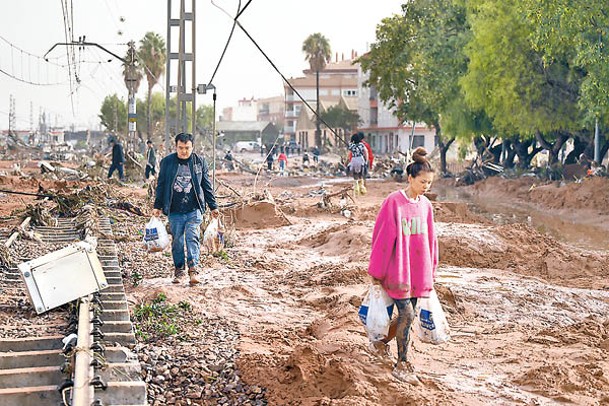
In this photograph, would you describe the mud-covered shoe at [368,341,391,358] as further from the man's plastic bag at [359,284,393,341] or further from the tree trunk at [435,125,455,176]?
the tree trunk at [435,125,455,176]

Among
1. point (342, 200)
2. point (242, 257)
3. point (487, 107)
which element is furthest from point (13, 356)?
point (487, 107)

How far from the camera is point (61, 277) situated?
8.94 metres

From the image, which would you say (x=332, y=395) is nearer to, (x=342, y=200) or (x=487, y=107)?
(x=342, y=200)

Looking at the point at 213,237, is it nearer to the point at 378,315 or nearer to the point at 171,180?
the point at 171,180

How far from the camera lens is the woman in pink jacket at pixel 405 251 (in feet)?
23.2

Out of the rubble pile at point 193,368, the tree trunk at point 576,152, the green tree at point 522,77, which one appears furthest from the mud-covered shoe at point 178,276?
the tree trunk at point 576,152

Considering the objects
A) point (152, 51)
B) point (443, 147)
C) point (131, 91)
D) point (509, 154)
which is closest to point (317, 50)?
point (152, 51)

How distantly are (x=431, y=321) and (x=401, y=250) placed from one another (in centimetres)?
64

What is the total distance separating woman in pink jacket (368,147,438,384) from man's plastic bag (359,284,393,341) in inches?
3.1

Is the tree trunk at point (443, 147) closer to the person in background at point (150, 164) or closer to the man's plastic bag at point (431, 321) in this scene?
the person in background at point (150, 164)

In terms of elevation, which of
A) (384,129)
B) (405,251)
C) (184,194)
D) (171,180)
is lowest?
(405,251)

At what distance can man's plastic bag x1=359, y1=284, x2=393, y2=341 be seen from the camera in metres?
7.18

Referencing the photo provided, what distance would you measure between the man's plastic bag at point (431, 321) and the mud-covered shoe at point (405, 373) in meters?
0.27

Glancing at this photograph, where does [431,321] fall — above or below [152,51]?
below
